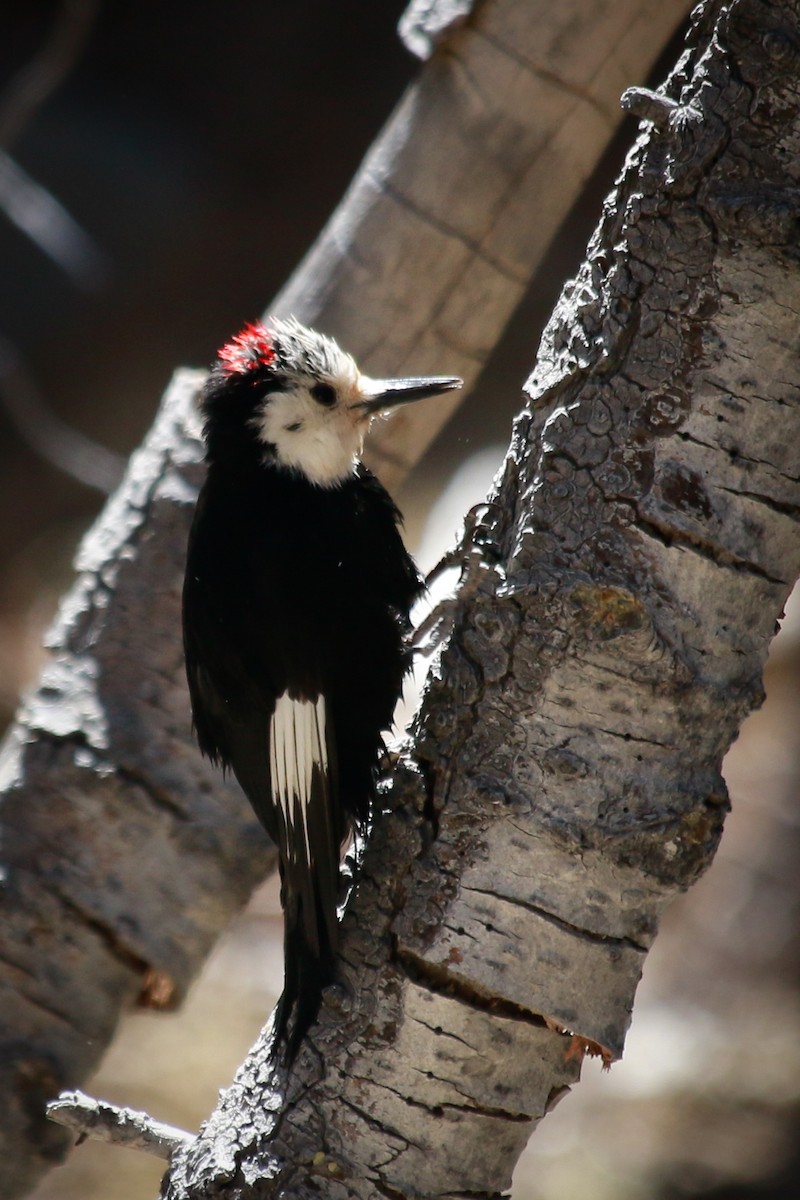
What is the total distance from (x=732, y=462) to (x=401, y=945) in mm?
605

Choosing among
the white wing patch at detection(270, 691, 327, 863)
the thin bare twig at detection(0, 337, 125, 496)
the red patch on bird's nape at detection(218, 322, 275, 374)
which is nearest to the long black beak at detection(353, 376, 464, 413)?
the red patch on bird's nape at detection(218, 322, 275, 374)

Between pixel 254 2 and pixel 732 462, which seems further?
pixel 254 2

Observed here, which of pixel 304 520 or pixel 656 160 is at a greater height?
pixel 656 160

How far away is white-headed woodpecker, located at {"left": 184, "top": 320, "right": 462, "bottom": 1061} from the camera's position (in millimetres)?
1541

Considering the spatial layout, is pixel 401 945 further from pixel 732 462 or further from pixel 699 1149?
pixel 699 1149

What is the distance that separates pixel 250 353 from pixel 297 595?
1.50ft

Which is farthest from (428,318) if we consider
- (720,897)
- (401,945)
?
(720,897)

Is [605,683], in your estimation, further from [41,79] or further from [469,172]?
[41,79]

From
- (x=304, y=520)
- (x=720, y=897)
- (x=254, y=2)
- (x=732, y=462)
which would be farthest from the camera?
(x=254, y=2)

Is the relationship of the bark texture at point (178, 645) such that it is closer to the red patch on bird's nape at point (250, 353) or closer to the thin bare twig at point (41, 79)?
the red patch on bird's nape at point (250, 353)

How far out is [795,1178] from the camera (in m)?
2.96

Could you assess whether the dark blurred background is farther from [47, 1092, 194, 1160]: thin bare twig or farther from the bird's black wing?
[47, 1092, 194, 1160]: thin bare twig

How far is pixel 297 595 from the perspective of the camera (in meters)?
1.58

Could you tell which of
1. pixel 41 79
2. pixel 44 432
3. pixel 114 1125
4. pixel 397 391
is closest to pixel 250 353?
pixel 397 391
